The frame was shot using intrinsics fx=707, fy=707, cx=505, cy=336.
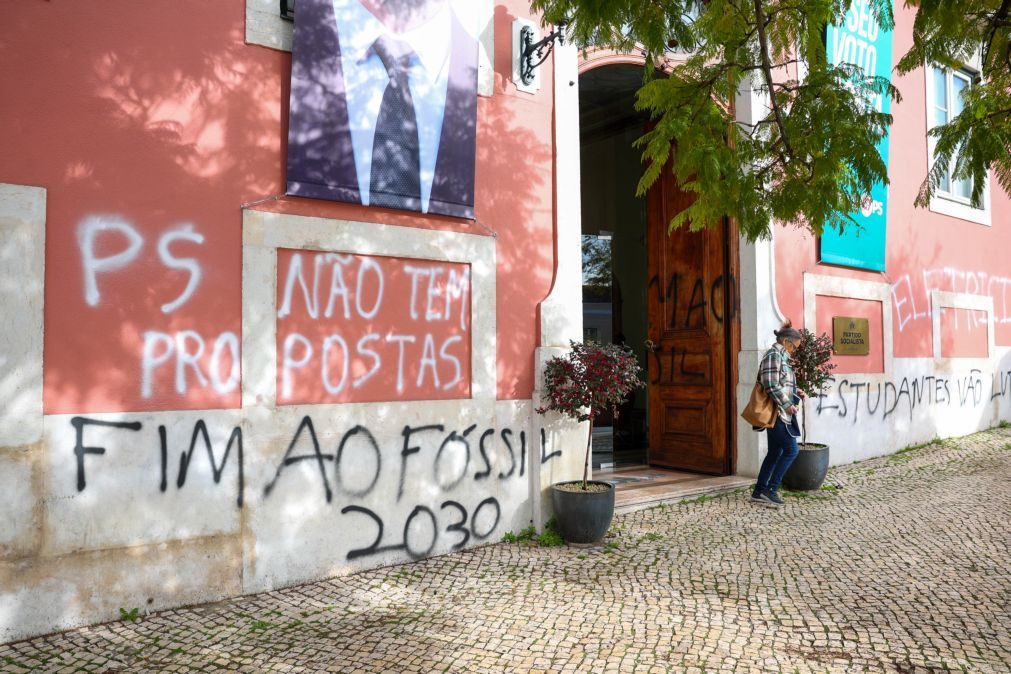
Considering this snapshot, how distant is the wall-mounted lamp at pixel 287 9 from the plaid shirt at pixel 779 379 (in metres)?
4.92

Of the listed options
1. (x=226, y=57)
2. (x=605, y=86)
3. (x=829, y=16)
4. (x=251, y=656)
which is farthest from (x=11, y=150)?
(x=605, y=86)

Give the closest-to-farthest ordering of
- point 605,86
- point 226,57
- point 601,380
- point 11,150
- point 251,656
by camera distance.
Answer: point 251,656 < point 11,150 < point 226,57 < point 601,380 < point 605,86

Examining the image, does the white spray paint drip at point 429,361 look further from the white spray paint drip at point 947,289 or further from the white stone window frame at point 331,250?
the white spray paint drip at point 947,289

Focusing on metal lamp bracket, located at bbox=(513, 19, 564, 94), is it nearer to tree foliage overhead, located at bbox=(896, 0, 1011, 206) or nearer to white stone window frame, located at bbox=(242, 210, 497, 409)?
white stone window frame, located at bbox=(242, 210, 497, 409)

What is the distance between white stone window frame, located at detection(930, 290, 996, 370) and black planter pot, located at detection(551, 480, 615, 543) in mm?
7477

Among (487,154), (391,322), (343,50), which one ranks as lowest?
(391,322)

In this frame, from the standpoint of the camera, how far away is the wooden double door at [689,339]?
7.91 meters

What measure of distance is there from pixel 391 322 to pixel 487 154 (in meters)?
1.65

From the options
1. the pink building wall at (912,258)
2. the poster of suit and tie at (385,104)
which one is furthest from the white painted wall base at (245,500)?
the pink building wall at (912,258)

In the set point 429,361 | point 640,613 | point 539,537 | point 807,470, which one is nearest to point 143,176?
point 429,361

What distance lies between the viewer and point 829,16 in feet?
12.6

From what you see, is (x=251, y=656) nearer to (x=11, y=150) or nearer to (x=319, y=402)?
(x=319, y=402)

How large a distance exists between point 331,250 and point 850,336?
6.92m

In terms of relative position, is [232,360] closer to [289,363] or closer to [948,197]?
[289,363]
